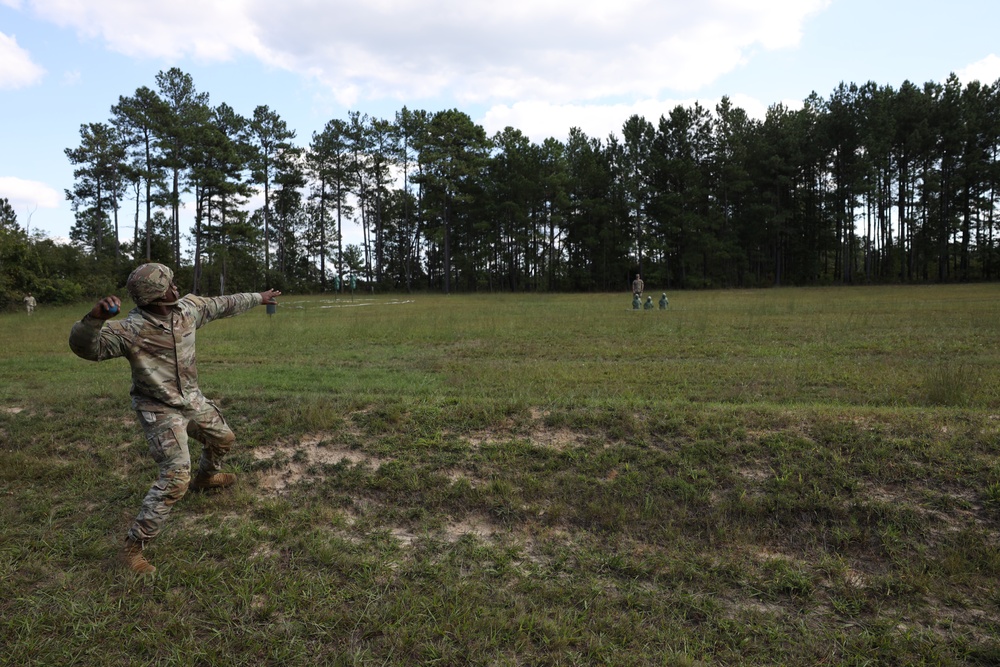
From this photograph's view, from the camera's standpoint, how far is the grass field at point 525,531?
350 centimetres

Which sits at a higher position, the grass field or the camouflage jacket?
the camouflage jacket

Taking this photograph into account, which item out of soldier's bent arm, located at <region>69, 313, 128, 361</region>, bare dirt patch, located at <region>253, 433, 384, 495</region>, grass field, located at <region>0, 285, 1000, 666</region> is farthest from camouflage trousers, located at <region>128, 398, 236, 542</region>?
bare dirt patch, located at <region>253, 433, 384, 495</region>

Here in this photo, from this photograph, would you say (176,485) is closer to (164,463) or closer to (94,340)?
(164,463)

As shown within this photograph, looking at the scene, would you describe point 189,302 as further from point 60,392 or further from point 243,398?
point 60,392

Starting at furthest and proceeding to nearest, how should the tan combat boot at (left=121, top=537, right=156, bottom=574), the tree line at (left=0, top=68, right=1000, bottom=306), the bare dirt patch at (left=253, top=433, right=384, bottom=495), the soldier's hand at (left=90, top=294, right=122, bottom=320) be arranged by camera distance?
the tree line at (left=0, top=68, right=1000, bottom=306), the bare dirt patch at (left=253, top=433, right=384, bottom=495), the tan combat boot at (left=121, top=537, right=156, bottom=574), the soldier's hand at (left=90, top=294, right=122, bottom=320)

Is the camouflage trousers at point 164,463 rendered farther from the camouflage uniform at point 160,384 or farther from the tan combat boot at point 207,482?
the tan combat boot at point 207,482

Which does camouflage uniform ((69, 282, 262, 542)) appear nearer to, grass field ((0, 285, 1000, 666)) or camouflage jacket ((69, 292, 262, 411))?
camouflage jacket ((69, 292, 262, 411))

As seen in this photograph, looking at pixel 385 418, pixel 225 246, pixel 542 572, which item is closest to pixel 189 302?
pixel 385 418

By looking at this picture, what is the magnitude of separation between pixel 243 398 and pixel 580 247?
61374mm

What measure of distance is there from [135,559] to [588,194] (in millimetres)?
64920

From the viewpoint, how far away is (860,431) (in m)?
5.81

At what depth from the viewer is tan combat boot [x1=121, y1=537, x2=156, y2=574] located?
4066mm

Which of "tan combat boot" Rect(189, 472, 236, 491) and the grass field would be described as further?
"tan combat boot" Rect(189, 472, 236, 491)

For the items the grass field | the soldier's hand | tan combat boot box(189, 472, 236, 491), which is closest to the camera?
the grass field
